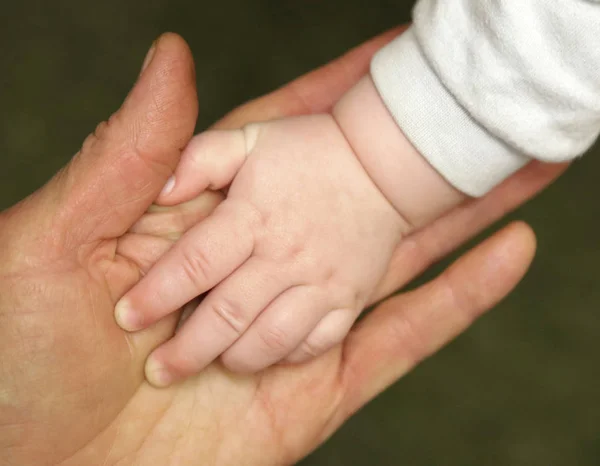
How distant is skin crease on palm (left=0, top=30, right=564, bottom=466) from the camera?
23.3 inches

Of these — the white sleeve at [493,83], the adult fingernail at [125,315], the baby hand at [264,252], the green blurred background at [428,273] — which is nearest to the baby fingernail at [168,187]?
the baby hand at [264,252]

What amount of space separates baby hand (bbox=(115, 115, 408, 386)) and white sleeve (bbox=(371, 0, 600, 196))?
82 mm

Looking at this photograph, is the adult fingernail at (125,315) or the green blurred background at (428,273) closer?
the adult fingernail at (125,315)

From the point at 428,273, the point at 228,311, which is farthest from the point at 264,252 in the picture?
the point at 428,273

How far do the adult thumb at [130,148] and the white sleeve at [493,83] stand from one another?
20 centimetres

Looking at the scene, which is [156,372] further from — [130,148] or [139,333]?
[130,148]

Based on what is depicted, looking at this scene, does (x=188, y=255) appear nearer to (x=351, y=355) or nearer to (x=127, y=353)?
(x=127, y=353)

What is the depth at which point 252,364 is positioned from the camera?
2.16 feet

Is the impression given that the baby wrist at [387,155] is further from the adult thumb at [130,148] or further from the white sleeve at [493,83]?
the adult thumb at [130,148]

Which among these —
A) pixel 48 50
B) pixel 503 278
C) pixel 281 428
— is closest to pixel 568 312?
pixel 503 278

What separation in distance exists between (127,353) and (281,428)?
19cm

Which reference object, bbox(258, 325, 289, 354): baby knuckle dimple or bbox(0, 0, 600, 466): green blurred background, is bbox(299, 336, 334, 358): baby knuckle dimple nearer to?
bbox(258, 325, 289, 354): baby knuckle dimple

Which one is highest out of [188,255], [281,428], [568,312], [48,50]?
[48,50]

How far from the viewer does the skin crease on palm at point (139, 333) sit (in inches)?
23.3
